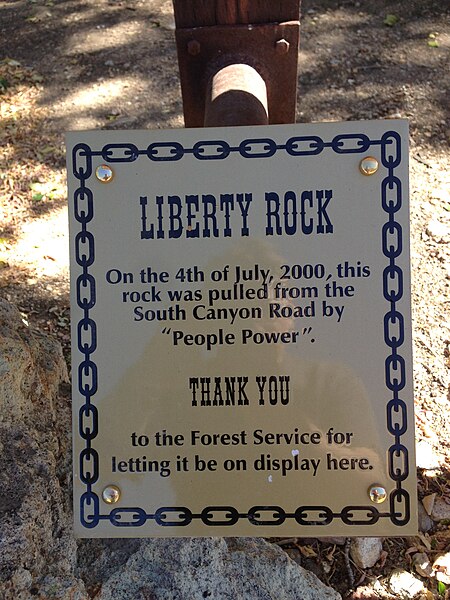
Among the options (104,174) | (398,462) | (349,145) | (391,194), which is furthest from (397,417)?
(104,174)

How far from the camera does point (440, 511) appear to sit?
78.1 inches

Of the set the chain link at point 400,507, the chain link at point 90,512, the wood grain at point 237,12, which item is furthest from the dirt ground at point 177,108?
the wood grain at point 237,12

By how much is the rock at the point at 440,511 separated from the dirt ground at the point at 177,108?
21 millimetres

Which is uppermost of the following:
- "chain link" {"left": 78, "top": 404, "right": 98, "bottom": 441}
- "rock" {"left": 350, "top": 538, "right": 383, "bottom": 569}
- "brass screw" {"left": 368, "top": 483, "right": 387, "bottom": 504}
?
"chain link" {"left": 78, "top": 404, "right": 98, "bottom": 441}

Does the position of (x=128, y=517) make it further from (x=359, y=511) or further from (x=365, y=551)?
(x=365, y=551)

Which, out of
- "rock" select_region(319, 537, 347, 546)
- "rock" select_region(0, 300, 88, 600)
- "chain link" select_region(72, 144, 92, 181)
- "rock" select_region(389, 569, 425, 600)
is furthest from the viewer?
"rock" select_region(319, 537, 347, 546)

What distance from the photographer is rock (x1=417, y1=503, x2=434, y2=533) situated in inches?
77.1

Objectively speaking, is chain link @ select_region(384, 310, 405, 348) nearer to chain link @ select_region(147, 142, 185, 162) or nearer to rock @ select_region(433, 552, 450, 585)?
chain link @ select_region(147, 142, 185, 162)

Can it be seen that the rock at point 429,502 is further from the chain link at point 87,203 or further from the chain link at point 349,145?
the chain link at point 87,203

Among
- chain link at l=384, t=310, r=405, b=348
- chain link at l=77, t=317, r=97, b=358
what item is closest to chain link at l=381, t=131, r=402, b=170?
chain link at l=384, t=310, r=405, b=348

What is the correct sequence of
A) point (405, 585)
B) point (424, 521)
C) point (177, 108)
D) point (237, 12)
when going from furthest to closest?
point (177, 108) → point (237, 12) → point (424, 521) → point (405, 585)

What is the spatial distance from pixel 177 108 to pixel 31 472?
2.30 metres

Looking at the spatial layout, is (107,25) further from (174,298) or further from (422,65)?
(174,298)

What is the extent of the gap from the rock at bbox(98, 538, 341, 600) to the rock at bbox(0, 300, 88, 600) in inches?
4.3
